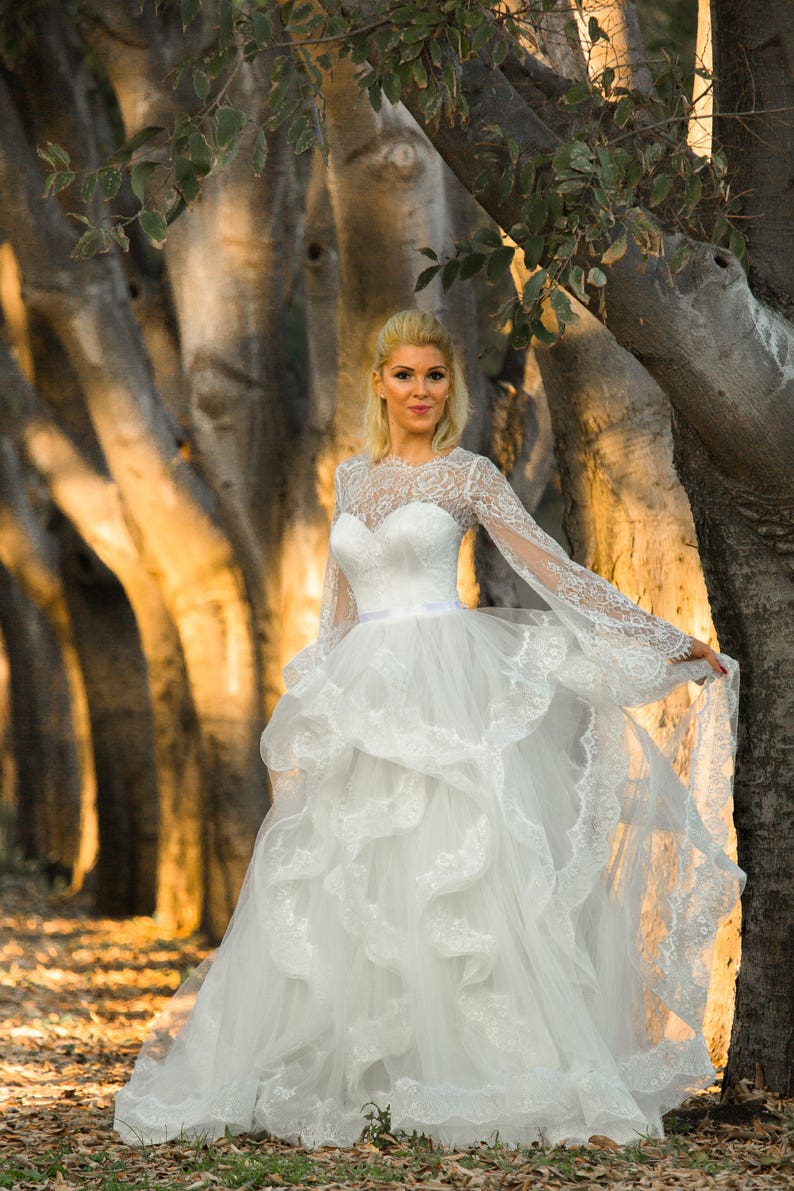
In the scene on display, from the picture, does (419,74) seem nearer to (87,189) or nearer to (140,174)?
(140,174)

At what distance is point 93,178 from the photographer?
14.0ft

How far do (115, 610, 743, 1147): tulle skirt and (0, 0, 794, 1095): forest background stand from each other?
342 mm

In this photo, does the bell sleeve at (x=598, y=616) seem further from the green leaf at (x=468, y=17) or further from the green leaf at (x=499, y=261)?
the green leaf at (x=468, y=17)

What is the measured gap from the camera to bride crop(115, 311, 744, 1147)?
165 inches

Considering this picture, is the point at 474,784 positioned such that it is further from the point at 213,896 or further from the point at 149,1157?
the point at 213,896

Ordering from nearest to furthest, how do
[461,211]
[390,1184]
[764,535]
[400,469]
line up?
[390,1184] → [764,535] → [400,469] → [461,211]

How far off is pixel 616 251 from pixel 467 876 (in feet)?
5.88

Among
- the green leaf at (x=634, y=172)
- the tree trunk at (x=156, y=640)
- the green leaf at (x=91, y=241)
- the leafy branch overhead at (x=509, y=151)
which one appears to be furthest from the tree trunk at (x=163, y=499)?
the green leaf at (x=634, y=172)

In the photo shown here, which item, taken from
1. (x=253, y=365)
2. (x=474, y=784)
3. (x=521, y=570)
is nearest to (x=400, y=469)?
(x=521, y=570)

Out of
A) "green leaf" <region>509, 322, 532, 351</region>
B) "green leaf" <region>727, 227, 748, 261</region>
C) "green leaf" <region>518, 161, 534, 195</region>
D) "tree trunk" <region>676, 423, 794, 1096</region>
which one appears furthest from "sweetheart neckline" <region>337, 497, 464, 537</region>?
"green leaf" <region>727, 227, 748, 261</region>

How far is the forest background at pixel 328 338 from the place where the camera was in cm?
418

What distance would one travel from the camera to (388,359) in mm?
4895

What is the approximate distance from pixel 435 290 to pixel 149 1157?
3.88m

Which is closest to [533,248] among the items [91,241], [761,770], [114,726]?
[91,241]
